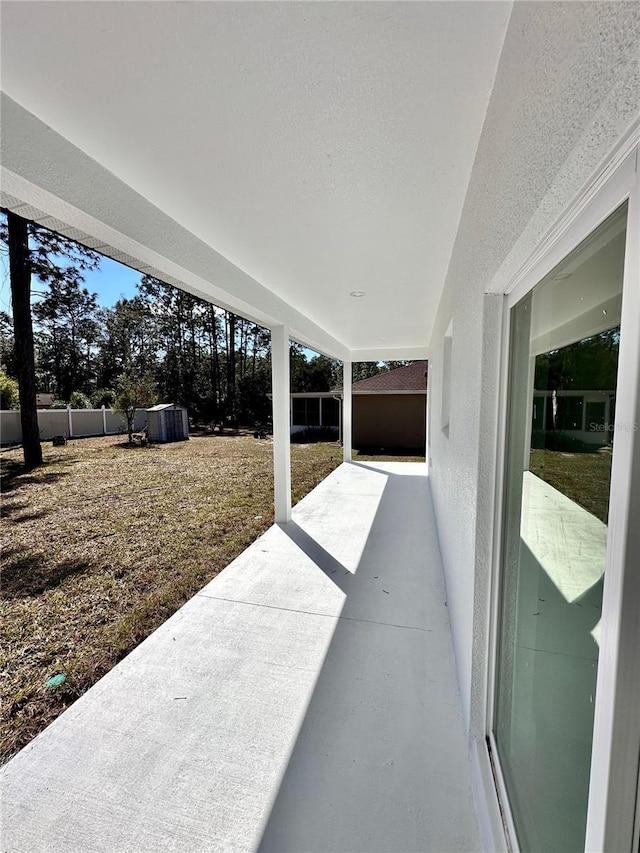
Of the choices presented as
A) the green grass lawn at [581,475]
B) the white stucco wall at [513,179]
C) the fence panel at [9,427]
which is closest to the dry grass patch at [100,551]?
the fence panel at [9,427]

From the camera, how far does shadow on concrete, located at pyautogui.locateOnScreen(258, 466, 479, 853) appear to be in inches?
61.5

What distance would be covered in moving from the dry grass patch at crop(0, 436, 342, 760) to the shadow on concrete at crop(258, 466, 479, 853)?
61.8 inches

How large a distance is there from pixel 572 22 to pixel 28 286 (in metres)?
13.5

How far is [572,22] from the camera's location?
0.80 m

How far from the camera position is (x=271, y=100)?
1640 mm

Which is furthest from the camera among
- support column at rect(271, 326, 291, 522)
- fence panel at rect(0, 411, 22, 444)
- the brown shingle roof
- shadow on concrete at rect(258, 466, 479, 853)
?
the brown shingle roof

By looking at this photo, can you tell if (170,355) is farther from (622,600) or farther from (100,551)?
(622,600)

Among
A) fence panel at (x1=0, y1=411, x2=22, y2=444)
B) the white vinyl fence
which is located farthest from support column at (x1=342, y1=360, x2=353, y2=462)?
fence panel at (x1=0, y1=411, x2=22, y2=444)

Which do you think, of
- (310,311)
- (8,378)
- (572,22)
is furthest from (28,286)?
(572,22)

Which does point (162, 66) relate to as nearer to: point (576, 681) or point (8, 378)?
point (576, 681)

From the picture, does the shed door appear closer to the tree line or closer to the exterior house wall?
the tree line

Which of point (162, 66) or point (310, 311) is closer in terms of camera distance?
point (162, 66)

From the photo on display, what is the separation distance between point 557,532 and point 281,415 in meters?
4.36

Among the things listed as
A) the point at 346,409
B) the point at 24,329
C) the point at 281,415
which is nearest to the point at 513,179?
the point at 281,415
